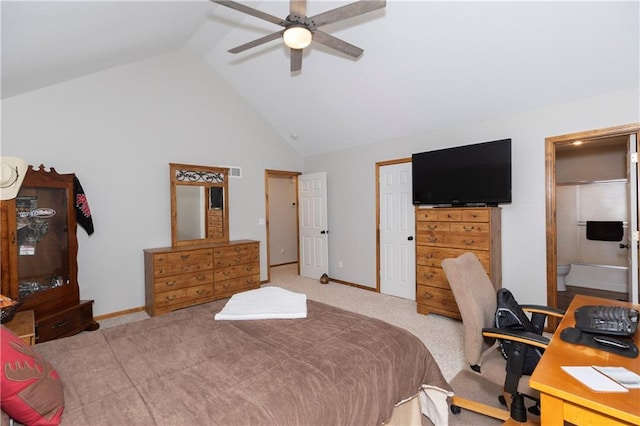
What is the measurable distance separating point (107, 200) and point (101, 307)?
1370 millimetres

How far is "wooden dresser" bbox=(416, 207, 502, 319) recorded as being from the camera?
3.38m

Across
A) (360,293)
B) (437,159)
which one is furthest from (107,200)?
(437,159)

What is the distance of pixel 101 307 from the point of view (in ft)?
12.6

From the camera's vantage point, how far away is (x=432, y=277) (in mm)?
3811

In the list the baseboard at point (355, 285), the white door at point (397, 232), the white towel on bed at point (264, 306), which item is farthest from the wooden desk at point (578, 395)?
the baseboard at point (355, 285)

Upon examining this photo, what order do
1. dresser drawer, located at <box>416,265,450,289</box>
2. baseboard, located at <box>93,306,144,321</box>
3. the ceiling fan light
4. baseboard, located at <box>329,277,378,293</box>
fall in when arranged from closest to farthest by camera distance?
the ceiling fan light
dresser drawer, located at <box>416,265,450,289</box>
baseboard, located at <box>93,306,144,321</box>
baseboard, located at <box>329,277,378,293</box>

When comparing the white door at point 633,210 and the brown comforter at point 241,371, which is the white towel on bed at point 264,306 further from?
the white door at point 633,210

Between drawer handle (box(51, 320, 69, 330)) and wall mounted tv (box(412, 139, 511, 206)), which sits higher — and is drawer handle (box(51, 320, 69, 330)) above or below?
below

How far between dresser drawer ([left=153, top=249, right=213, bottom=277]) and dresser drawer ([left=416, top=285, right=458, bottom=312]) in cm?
292

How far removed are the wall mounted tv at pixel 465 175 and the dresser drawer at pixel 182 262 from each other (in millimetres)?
3062

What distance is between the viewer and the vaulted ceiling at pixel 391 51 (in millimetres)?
2430

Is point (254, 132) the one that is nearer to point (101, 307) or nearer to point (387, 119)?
point (387, 119)

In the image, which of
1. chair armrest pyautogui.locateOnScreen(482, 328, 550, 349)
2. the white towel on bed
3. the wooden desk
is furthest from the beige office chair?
the white towel on bed

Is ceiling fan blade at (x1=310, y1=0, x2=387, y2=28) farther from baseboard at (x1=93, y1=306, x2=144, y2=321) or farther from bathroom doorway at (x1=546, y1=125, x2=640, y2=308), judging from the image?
baseboard at (x1=93, y1=306, x2=144, y2=321)
